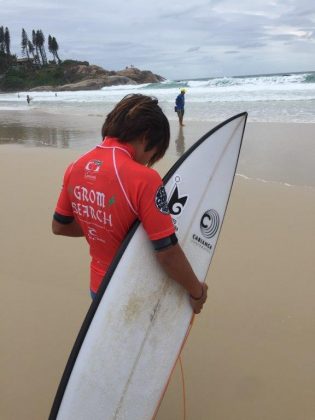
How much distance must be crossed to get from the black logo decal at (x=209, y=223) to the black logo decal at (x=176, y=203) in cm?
14

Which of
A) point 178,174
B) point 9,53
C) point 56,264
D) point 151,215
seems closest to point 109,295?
point 151,215

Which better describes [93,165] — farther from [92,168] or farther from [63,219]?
[63,219]

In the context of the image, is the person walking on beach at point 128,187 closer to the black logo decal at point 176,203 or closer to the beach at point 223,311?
the black logo decal at point 176,203

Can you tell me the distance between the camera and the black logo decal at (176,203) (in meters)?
1.91

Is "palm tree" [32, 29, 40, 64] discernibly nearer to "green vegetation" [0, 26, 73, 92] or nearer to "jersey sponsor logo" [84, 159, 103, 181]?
"green vegetation" [0, 26, 73, 92]

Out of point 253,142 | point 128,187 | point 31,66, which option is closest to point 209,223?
point 128,187

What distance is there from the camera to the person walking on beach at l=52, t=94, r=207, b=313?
1459mm

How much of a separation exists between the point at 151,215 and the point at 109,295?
0.44 m

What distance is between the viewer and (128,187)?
1.45 m

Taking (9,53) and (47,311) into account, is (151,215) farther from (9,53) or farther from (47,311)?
(9,53)

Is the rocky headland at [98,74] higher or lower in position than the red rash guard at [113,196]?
higher

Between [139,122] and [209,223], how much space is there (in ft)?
2.32

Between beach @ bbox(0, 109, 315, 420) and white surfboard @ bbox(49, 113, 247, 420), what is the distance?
60 centimetres

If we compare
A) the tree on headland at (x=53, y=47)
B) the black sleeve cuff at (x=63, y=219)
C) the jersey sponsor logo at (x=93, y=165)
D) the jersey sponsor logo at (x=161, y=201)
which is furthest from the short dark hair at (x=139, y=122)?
the tree on headland at (x=53, y=47)
